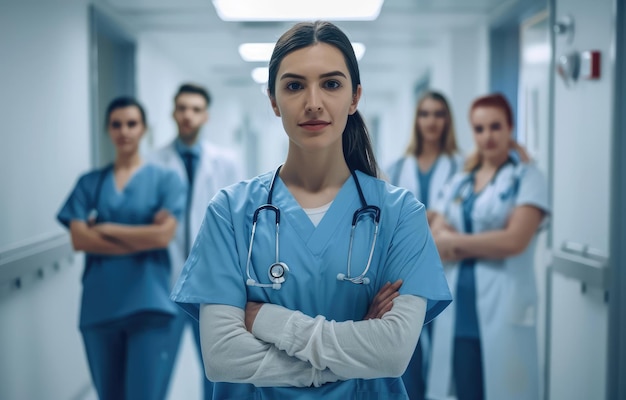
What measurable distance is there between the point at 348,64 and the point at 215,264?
15.5 inches

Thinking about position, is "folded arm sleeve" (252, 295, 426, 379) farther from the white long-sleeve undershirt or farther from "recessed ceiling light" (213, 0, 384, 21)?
"recessed ceiling light" (213, 0, 384, 21)

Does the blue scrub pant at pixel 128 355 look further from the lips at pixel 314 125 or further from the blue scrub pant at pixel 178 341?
the lips at pixel 314 125

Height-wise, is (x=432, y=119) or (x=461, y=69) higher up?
(x=461, y=69)

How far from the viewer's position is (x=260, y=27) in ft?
11.3

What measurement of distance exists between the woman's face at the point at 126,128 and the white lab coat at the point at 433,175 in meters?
1.00

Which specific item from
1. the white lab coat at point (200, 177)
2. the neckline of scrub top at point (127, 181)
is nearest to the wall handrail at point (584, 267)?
the white lab coat at point (200, 177)

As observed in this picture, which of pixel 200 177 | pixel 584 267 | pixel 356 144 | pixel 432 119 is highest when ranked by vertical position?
pixel 432 119

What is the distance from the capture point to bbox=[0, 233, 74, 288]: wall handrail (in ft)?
→ 6.57

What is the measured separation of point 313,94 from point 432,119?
5.78 feet

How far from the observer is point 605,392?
196cm

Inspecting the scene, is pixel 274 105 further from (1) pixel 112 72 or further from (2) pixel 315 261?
(1) pixel 112 72

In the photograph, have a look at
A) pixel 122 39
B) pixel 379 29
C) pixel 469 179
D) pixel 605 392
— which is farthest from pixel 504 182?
pixel 122 39

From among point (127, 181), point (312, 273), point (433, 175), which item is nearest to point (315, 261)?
point (312, 273)

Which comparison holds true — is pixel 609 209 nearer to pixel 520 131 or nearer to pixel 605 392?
pixel 605 392
